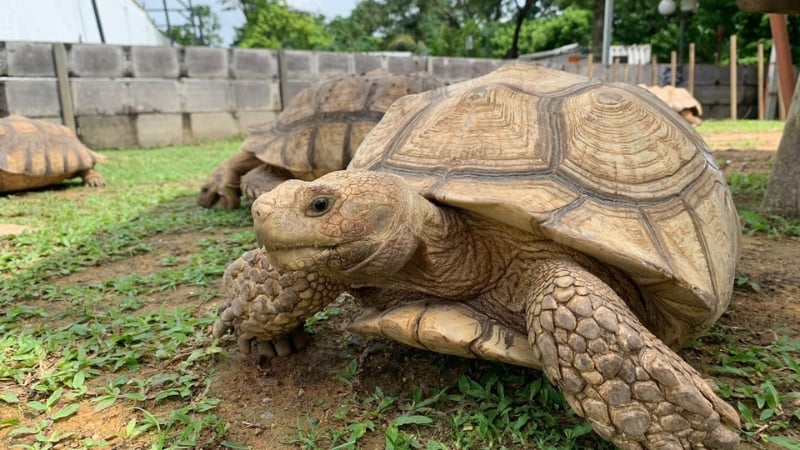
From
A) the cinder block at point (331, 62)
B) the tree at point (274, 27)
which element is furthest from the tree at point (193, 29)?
the cinder block at point (331, 62)

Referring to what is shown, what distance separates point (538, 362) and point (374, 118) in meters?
3.08

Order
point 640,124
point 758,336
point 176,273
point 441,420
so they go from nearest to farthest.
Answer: point 441,420 < point 640,124 < point 758,336 < point 176,273

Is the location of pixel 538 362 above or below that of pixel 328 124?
below

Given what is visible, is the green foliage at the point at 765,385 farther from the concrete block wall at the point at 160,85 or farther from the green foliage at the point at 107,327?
the concrete block wall at the point at 160,85

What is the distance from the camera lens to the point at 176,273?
10.3ft

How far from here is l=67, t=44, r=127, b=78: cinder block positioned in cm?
903

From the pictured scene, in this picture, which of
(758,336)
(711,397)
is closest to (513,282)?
(711,397)

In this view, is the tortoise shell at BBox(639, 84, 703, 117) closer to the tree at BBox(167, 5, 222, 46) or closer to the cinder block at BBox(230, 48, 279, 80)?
the cinder block at BBox(230, 48, 279, 80)

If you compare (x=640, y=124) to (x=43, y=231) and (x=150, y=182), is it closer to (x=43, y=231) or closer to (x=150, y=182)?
(x=43, y=231)

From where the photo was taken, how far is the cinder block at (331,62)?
458 inches

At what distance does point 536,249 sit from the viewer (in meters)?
1.71

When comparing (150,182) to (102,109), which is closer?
(150,182)

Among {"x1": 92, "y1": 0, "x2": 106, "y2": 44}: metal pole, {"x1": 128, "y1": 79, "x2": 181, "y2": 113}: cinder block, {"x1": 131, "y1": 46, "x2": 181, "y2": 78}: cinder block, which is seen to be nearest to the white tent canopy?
{"x1": 92, "y1": 0, "x2": 106, "y2": 44}: metal pole

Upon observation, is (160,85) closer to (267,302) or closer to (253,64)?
(253,64)
